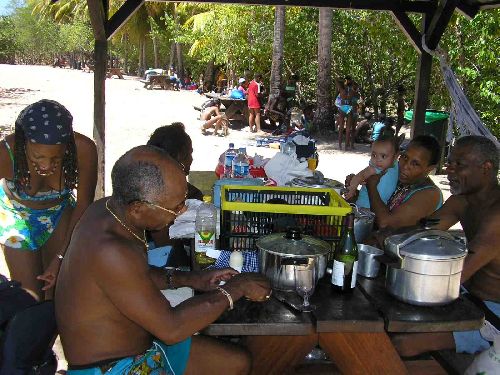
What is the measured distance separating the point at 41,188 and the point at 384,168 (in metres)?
2.34

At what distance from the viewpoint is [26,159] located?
278 centimetres

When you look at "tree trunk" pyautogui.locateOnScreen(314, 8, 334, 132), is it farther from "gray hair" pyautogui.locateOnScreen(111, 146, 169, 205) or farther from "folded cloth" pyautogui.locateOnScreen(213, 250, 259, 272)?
"gray hair" pyautogui.locateOnScreen(111, 146, 169, 205)

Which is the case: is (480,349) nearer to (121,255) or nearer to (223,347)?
(223,347)

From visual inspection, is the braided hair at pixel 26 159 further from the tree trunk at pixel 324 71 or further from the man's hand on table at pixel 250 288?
the tree trunk at pixel 324 71

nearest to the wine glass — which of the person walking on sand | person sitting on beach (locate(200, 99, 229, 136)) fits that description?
person sitting on beach (locate(200, 99, 229, 136))

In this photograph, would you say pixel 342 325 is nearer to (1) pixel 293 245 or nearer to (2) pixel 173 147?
(1) pixel 293 245

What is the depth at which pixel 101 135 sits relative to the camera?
18.4 ft

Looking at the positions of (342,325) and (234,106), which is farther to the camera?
(234,106)

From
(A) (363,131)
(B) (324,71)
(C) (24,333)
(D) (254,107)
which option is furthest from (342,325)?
(D) (254,107)

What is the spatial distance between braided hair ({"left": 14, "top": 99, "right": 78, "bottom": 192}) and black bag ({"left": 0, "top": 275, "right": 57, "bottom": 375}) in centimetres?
99

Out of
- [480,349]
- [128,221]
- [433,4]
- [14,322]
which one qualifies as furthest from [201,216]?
[433,4]

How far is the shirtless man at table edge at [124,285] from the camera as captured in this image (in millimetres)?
1728

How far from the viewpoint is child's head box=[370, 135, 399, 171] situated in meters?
3.73

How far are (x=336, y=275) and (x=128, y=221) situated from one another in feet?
2.97
